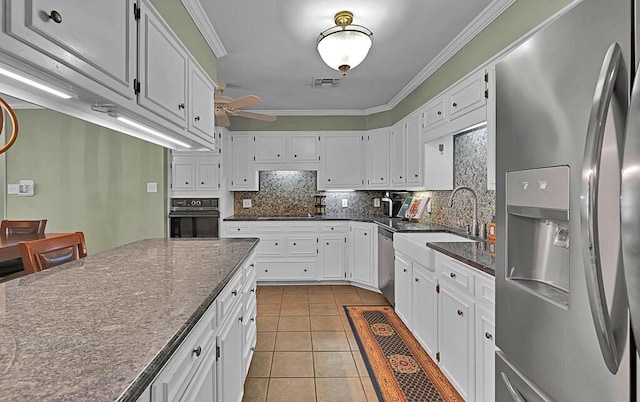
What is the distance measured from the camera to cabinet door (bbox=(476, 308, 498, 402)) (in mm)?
1660

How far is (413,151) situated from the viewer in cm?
395

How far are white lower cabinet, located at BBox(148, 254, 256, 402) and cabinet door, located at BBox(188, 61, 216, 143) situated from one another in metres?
1.01

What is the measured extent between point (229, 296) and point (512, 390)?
48.0 inches

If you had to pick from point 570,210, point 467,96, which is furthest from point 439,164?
point 570,210

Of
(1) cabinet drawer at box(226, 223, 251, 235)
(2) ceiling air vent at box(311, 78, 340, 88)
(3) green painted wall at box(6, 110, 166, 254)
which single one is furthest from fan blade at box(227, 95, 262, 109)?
(1) cabinet drawer at box(226, 223, 251, 235)

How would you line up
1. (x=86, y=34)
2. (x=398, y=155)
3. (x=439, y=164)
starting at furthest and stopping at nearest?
(x=398, y=155) < (x=439, y=164) < (x=86, y=34)

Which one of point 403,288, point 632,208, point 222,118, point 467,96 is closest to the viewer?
point 632,208

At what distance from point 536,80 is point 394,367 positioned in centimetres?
216

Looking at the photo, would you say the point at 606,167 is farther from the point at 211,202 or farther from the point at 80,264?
the point at 211,202

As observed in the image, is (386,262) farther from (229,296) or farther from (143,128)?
(143,128)

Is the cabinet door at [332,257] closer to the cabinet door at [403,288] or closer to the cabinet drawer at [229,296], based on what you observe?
the cabinet door at [403,288]

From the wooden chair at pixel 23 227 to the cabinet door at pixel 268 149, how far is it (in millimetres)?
2657

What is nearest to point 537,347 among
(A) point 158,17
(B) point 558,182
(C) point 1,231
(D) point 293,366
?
(B) point 558,182

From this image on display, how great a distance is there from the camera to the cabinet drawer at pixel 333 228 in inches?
189
